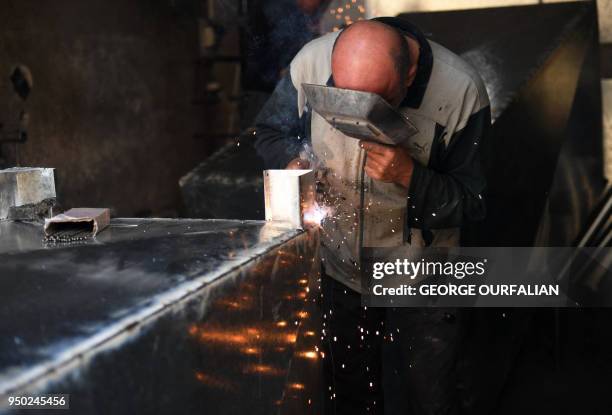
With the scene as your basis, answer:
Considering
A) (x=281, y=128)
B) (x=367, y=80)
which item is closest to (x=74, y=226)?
(x=367, y=80)

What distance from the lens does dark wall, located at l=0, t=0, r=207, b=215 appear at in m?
5.53

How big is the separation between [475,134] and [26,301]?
153 cm

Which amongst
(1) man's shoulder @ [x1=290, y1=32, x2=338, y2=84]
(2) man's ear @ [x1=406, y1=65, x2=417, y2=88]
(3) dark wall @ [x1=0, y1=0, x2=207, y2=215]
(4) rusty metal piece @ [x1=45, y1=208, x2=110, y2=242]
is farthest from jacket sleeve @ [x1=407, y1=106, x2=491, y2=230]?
(3) dark wall @ [x1=0, y1=0, x2=207, y2=215]

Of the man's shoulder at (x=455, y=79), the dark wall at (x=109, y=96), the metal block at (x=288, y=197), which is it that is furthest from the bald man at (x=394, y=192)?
the dark wall at (x=109, y=96)

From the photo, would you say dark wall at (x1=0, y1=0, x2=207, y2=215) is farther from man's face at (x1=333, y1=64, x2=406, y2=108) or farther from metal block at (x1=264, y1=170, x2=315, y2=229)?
metal block at (x1=264, y1=170, x2=315, y2=229)

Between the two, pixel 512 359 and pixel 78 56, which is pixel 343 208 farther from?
pixel 78 56

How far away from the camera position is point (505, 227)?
3.23m

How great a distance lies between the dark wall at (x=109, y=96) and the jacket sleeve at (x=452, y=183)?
3.97 m

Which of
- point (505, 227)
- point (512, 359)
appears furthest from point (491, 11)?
point (512, 359)

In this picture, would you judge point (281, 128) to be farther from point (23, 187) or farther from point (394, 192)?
point (23, 187)

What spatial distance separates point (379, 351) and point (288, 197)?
990 millimetres

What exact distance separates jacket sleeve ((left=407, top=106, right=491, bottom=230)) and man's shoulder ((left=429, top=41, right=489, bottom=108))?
0.20ft

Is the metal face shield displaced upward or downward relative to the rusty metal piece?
upward

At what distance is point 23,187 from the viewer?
5.88 ft
